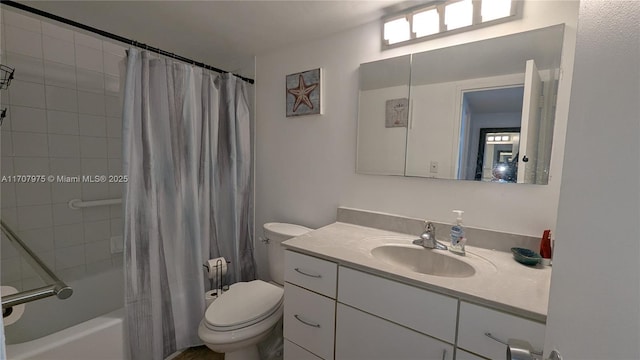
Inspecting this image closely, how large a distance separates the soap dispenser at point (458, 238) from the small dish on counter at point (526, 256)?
0.20m

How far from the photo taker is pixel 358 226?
1616 mm

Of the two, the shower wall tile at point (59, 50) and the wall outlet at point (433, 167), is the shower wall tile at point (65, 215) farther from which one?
the wall outlet at point (433, 167)

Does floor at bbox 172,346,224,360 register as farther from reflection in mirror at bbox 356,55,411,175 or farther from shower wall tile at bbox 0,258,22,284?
reflection in mirror at bbox 356,55,411,175

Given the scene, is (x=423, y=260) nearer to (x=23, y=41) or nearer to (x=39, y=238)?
(x=39, y=238)

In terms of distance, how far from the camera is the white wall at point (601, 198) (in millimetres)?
307

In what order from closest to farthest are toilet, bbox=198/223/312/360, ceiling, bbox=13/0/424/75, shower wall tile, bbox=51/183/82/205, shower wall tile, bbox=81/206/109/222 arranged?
toilet, bbox=198/223/312/360, ceiling, bbox=13/0/424/75, shower wall tile, bbox=51/183/82/205, shower wall tile, bbox=81/206/109/222

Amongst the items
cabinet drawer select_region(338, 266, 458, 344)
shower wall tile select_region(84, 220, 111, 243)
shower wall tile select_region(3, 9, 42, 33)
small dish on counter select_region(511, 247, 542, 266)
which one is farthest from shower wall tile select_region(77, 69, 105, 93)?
small dish on counter select_region(511, 247, 542, 266)

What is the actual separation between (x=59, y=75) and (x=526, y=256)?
113 inches

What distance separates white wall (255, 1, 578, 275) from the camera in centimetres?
116

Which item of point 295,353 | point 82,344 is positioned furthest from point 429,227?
point 82,344

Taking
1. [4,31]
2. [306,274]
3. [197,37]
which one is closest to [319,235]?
[306,274]

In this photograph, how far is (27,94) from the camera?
5.30 feet

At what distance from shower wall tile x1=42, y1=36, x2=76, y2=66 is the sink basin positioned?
2316 mm

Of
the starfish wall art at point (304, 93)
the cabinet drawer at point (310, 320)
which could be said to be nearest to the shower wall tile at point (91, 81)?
the starfish wall art at point (304, 93)
